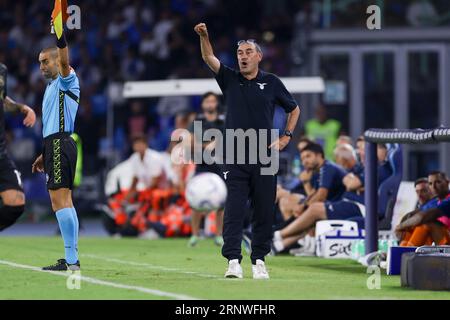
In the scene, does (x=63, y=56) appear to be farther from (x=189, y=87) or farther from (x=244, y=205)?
(x=189, y=87)

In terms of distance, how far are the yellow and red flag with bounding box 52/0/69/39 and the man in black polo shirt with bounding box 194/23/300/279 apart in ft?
4.59

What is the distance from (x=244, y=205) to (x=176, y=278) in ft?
2.94

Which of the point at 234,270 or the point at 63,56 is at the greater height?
the point at 63,56

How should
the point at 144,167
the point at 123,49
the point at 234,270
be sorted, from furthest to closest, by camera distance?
the point at 123,49 → the point at 144,167 → the point at 234,270

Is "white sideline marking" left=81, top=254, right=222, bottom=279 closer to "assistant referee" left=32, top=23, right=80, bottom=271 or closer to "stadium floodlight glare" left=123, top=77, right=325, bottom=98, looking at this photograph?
"assistant referee" left=32, top=23, right=80, bottom=271

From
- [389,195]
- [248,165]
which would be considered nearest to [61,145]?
[248,165]

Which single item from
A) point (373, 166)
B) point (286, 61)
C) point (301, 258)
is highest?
point (286, 61)

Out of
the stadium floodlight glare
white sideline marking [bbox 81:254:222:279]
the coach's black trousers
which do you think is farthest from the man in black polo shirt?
the stadium floodlight glare

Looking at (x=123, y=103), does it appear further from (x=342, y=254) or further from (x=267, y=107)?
(x=267, y=107)

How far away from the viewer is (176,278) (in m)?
12.7

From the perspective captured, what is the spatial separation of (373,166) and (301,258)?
7.27 feet

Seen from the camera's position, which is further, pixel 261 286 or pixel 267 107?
pixel 267 107

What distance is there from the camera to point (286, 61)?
28.6 m
